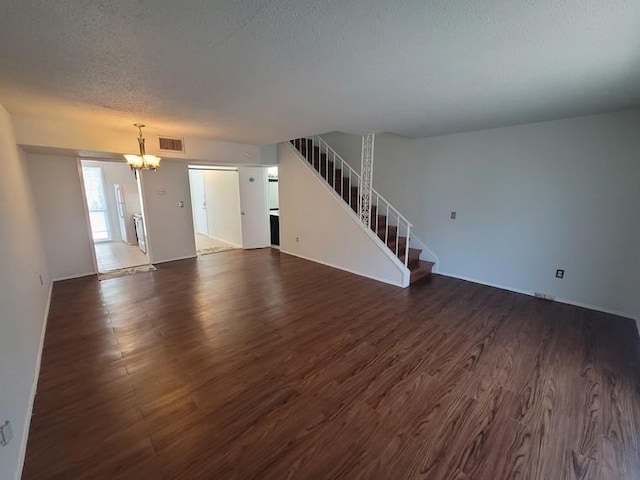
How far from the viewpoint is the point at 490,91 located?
2490 millimetres

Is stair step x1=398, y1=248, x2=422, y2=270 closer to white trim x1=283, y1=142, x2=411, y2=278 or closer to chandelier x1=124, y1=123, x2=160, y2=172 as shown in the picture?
white trim x1=283, y1=142, x2=411, y2=278

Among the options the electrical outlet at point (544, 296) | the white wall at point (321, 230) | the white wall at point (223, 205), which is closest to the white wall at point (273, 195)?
the white wall at point (223, 205)

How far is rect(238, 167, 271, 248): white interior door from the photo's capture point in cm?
669

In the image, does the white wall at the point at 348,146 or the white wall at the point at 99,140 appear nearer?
the white wall at the point at 99,140

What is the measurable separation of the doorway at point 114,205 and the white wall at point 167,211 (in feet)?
5.38

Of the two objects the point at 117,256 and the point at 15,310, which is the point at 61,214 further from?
the point at 15,310

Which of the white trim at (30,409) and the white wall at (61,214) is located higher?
the white wall at (61,214)

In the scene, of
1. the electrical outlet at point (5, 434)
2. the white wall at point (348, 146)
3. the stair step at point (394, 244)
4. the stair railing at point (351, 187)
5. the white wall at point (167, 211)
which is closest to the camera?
the electrical outlet at point (5, 434)

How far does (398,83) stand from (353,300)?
2658mm

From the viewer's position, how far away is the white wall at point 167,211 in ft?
18.0

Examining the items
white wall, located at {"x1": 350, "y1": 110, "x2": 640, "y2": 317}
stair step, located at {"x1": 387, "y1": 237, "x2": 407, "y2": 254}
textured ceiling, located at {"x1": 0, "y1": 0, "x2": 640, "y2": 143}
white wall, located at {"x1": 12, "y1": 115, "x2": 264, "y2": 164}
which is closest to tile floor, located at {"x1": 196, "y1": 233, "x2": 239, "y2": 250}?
white wall, located at {"x1": 12, "y1": 115, "x2": 264, "y2": 164}

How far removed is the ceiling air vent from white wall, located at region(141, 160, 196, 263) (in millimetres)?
933

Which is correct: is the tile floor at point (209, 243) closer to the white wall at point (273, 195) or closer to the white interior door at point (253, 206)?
the white interior door at point (253, 206)

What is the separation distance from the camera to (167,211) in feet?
18.7
